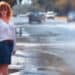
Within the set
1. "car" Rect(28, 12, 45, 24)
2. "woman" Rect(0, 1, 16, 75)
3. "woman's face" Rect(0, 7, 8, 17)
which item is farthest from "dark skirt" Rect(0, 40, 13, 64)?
"car" Rect(28, 12, 45, 24)

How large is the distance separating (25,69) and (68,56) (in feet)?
9.32

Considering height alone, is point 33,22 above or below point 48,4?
below

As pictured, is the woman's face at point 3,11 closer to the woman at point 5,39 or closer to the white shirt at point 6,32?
the woman at point 5,39

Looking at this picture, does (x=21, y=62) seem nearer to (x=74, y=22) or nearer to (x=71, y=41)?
→ (x=71, y=41)

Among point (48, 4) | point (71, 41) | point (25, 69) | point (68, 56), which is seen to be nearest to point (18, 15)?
point (48, 4)

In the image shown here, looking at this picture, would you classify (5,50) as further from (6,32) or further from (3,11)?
(3,11)

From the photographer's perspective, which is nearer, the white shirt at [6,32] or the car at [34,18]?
the white shirt at [6,32]

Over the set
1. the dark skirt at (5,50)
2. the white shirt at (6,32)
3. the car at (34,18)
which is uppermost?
the white shirt at (6,32)

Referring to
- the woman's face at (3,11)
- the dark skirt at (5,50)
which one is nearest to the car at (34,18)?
the woman's face at (3,11)

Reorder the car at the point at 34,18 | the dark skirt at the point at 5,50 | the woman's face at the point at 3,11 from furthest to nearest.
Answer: the car at the point at 34,18 < the woman's face at the point at 3,11 < the dark skirt at the point at 5,50

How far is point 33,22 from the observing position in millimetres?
42094

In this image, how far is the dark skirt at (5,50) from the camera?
813 centimetres

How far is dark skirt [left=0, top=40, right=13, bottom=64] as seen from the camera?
8.13 m

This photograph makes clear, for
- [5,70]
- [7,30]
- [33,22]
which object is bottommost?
[33,22]
